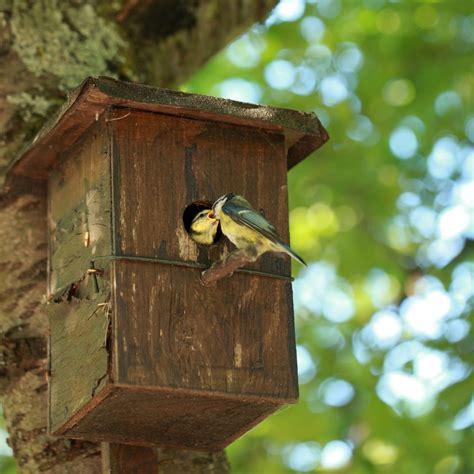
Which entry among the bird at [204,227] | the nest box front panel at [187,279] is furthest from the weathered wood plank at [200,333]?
the bird at [204,227]

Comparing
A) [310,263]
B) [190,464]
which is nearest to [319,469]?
[310,263]

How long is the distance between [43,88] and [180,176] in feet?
2.64

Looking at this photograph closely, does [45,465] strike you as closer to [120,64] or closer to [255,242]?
[255,242]

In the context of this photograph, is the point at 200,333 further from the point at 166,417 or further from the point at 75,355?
the point at 75,355

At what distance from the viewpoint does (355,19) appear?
6004 millimetres

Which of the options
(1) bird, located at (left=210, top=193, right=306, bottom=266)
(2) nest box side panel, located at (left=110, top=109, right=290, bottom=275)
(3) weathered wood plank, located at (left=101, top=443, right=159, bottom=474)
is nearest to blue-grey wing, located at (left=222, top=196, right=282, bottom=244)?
(1) bird, located at (left=210, top=193, right=306, bottom=266)

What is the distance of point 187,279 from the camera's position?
299 centimetres

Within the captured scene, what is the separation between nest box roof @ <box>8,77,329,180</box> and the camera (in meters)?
3.05

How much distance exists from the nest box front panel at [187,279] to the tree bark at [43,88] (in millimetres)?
535

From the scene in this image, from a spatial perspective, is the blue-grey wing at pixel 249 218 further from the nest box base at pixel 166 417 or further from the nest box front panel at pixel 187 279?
the nest box base at pixel 166 417

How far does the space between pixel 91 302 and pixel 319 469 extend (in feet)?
9.76

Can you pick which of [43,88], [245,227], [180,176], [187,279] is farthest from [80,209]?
[43,88]

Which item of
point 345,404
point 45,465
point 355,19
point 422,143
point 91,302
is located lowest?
point 45,465

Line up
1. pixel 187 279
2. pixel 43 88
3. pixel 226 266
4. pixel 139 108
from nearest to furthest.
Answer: pixel 226 266
pixel 187 279
pixel 139 108
pixel 43 88
